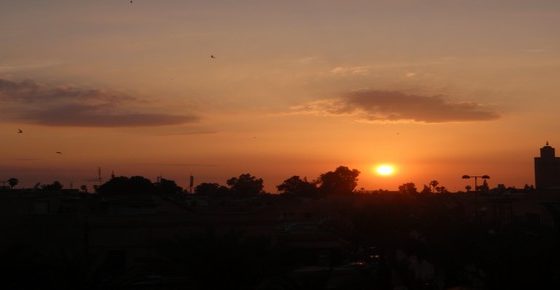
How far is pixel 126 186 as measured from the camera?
284 ft

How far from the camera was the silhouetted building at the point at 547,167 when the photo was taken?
8519 centimetres

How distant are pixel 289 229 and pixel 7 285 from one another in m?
20.4

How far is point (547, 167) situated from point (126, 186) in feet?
147

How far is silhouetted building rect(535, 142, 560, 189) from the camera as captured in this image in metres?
85.2

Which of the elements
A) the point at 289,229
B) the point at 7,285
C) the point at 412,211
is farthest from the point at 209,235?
the point at 289,229

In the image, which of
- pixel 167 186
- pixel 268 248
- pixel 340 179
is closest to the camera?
pixel 268 248

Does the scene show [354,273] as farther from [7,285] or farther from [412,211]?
[7,285]

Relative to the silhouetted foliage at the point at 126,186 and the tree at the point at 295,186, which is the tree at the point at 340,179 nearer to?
the tree at the point at 295,186

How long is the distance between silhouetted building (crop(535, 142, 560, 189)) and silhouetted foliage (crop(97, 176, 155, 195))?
41427 mm

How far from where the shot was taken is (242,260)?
23.1 metres

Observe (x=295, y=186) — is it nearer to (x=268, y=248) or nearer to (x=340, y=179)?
(x=340, y=179)

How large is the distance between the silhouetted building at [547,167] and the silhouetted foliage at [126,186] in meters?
41.4

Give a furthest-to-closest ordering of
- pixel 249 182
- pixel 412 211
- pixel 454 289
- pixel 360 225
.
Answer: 1. pixel 249 182
2. pixel 412 211
3. pixel 360 225
4. pixel 454 289

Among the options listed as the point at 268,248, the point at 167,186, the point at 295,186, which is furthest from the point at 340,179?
the point at 268,248
